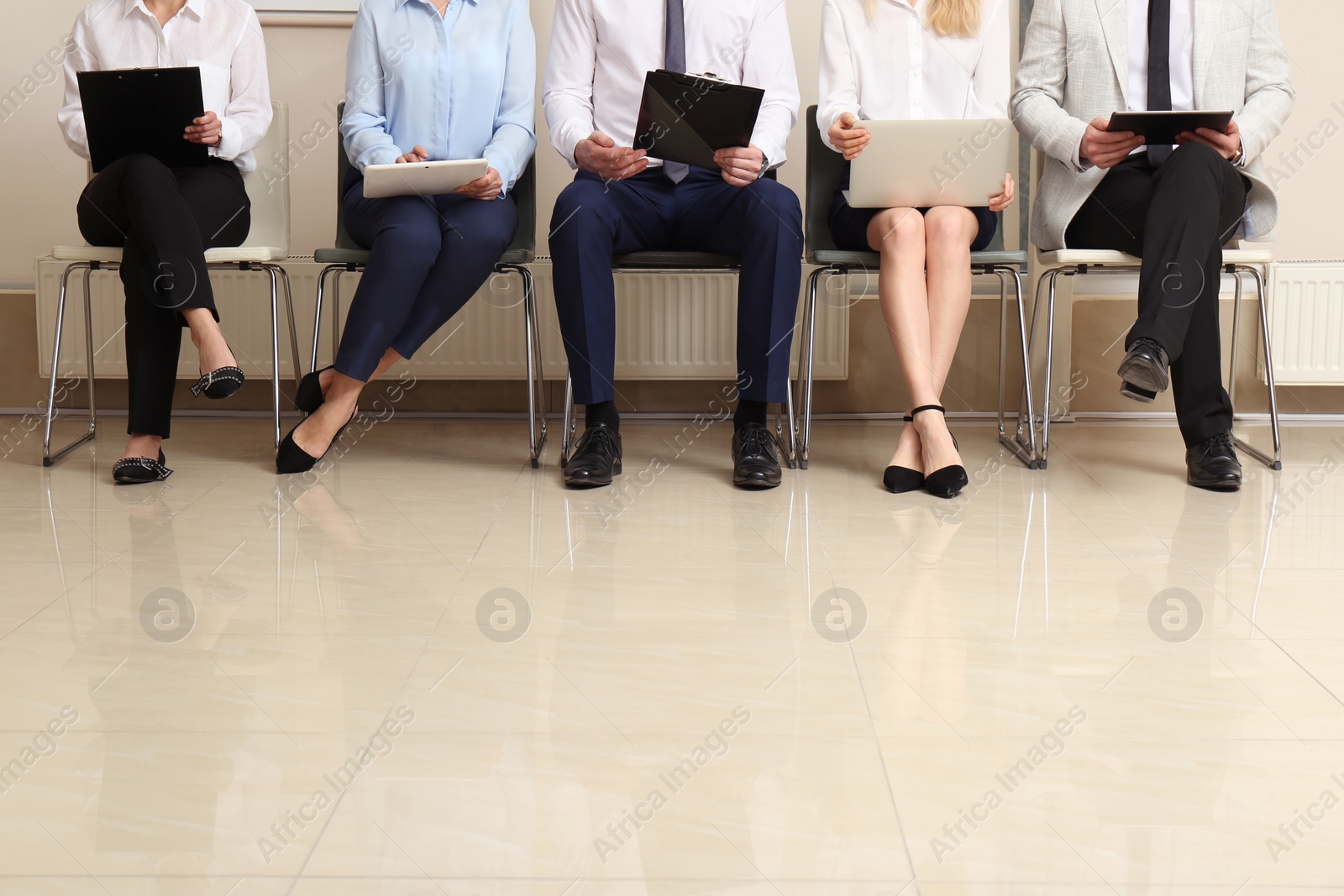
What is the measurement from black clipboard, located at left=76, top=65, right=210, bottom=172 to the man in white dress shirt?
0.70 meters

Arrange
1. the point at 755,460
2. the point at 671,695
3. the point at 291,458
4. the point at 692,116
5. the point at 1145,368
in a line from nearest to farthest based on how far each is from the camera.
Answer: the point at 671,695 < the point at 1145,368 < the point at 692,116 < the point at 755,460 < the point at 291,458

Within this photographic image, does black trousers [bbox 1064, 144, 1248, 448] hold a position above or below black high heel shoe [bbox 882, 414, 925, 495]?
above

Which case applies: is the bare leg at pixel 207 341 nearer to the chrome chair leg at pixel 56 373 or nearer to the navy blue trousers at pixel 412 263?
the navy blue trousers at pixel 412 263

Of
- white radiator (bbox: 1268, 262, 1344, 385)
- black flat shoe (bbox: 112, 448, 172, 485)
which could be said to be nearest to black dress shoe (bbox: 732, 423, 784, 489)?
black flat shoe (bbox: 112, 448, 172, 485)

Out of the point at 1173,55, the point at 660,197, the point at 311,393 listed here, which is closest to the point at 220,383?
the point at 311,393

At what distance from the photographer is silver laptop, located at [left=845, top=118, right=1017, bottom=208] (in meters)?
2.08

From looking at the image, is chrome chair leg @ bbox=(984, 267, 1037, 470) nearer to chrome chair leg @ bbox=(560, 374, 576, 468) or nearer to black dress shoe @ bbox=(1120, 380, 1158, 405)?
black dress shoe @ bbox=(1120, 380, 1158, 405)

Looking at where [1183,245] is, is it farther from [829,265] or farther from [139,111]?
[139,111]

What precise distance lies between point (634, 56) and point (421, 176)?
53cm

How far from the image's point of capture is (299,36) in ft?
9.86

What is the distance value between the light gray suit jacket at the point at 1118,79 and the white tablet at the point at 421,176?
1.13 metres

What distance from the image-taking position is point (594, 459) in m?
2.18

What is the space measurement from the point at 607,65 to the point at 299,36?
105 cm

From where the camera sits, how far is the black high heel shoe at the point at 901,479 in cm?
215
